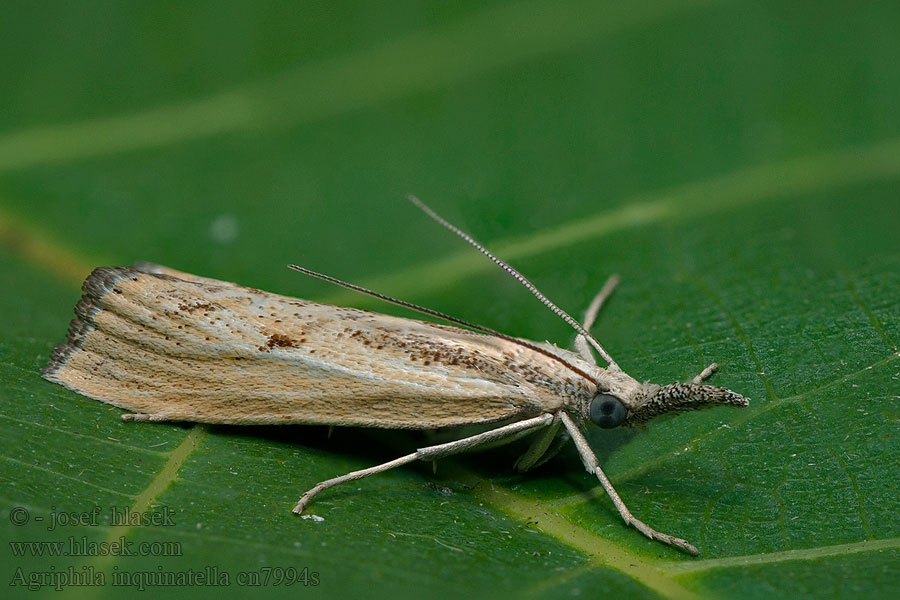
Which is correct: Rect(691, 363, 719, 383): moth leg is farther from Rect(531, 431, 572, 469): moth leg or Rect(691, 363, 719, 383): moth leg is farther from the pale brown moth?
Rect(531, 431, 572, 469): moth leg

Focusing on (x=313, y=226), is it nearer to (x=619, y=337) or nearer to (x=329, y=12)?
(x=329, y=12)

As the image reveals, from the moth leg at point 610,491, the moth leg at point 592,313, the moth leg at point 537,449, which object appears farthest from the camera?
the moth leg at point 592,313

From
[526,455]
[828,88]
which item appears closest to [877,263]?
[828,88]

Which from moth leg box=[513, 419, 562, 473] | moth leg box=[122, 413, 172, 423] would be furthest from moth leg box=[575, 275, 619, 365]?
moth leg box=[122, 413, 172, 423]

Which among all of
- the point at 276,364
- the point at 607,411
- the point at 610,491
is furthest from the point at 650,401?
the point at 276,364

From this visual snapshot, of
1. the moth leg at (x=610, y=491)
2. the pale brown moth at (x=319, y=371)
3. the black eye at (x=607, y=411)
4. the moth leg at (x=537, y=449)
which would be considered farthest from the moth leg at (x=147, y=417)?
the black eye at (x=607, y=411)

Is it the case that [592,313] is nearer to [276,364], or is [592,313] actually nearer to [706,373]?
[706,373]

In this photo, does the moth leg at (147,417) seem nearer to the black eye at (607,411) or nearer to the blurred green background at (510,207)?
the blurred green background at (510,207)

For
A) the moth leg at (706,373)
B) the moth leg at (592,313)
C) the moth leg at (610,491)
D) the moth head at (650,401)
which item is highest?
the moth leg at (592,313)
